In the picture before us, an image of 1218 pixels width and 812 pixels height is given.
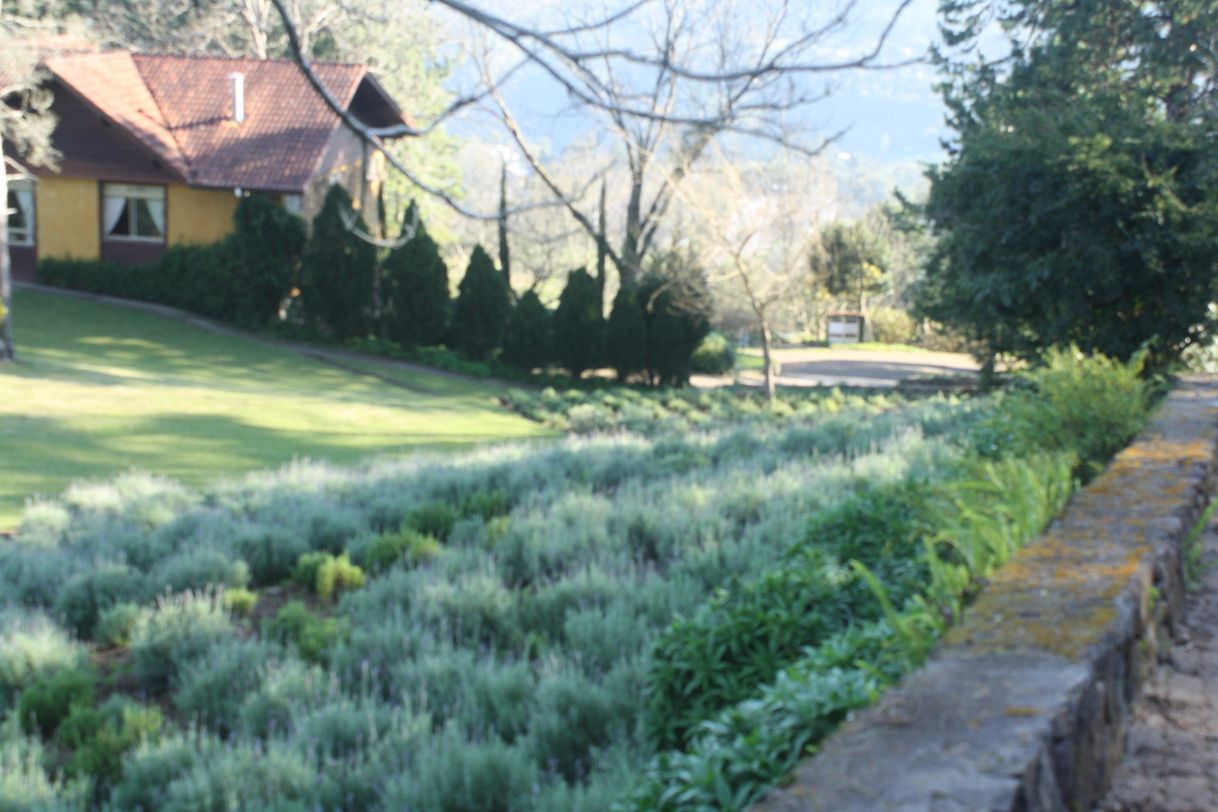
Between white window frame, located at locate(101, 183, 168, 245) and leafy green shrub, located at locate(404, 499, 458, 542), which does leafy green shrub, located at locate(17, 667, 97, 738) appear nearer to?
leafy green shrub, located at locate(404, 499, 458, 542)

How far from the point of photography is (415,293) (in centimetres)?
2994

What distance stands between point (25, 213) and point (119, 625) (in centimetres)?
3070

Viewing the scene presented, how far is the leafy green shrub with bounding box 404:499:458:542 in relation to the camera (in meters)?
7.93

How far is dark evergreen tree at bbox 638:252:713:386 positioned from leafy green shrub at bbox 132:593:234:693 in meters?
22.8

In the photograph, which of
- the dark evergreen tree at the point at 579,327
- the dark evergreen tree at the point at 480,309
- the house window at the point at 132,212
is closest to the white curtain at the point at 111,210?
the house window at the point at 132,212

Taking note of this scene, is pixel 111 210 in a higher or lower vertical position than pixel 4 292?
higher

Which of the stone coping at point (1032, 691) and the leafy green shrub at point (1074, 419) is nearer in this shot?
the stone coping at point (1032, 691)

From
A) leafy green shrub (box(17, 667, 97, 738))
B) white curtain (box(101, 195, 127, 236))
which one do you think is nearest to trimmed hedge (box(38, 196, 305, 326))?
white curtain (box(101, 195, 127, 236))

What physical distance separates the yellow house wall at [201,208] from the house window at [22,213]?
405 cm

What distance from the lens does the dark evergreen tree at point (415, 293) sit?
2978 centimetres

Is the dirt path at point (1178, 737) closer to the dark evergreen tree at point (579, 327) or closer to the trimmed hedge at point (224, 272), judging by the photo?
the dark evergreen tree at point (579, 327)

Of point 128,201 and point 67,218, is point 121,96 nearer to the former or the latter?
point 128,201

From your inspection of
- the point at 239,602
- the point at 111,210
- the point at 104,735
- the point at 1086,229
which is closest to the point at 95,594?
the point at 239,602

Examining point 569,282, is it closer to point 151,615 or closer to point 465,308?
point 465,308
